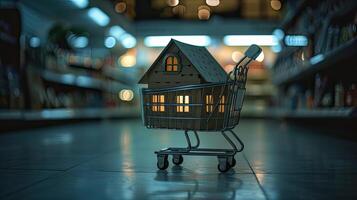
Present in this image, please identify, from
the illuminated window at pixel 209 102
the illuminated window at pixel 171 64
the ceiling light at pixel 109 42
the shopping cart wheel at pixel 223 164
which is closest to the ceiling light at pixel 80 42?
the ceiling light at pixel 109 42

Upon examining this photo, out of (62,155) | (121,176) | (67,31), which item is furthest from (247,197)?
(67,31)

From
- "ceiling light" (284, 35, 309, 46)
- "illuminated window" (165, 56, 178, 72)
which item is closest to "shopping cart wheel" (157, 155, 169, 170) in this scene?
"illuminated window" (165, 56, 178, 72)

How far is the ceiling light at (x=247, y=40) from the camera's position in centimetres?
1078

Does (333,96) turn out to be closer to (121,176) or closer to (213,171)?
(213,171)

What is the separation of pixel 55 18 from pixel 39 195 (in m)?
5.75

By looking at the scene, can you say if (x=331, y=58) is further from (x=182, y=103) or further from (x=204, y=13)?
(x=204, y=13)

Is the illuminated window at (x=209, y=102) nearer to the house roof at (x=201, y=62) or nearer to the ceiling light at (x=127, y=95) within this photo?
the house roof at (x=201, y=62)

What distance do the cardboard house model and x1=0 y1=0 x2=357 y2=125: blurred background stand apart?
4.84 feet

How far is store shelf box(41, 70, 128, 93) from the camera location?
5402 mm

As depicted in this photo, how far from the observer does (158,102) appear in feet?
6.11

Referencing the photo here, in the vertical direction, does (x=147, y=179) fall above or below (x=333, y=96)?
below

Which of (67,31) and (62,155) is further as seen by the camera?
(67,31)

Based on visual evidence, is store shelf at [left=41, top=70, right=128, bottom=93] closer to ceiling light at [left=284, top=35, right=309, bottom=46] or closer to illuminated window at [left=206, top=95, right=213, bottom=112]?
ceiling light at [left=284, top=35, right=309, bottom=46]

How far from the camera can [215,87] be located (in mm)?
1807
